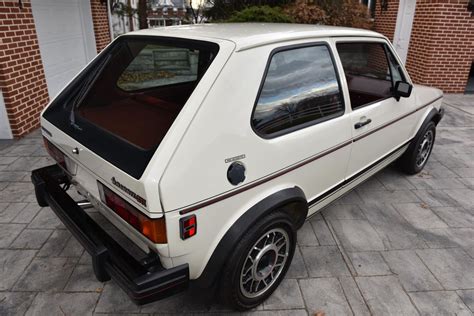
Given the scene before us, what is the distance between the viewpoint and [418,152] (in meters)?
4.16

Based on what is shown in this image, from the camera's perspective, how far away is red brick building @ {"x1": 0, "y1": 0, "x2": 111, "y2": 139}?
4816mm

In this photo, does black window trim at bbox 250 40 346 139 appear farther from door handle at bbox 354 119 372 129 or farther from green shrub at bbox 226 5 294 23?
green shrub at bbox 226 5 294 23

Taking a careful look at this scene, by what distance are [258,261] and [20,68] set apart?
15.5 feet

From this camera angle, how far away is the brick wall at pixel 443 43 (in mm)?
7461

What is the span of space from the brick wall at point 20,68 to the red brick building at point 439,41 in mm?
7729

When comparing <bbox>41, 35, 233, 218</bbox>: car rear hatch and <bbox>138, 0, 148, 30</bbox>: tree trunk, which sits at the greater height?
<bbox>138, 0, 148, 30</bbox>: tree trunk

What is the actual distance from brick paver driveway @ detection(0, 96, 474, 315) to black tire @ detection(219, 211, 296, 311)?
5.5 inches

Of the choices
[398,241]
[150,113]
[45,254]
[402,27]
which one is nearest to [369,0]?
[402,27]

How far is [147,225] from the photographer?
1738mm

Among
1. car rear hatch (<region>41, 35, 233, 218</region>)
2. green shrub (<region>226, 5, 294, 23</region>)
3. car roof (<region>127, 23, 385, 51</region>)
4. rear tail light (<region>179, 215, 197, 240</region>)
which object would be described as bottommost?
rear tail light (<region>179, 215, 197, 240</region>)

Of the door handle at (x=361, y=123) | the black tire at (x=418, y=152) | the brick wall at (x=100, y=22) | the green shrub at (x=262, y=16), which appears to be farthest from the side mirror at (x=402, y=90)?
the brick wall at (x=100, y=22)

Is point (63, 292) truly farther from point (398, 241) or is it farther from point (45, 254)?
point (398, 241)

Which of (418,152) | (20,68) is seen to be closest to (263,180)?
(418,152)

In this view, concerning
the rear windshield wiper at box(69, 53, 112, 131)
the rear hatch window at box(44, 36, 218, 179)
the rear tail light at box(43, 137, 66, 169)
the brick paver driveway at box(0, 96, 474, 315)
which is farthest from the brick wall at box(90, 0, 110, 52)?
the rear tail light at box(43, 137, 66, 169)
